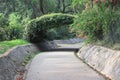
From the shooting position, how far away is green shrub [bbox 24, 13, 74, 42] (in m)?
32.8

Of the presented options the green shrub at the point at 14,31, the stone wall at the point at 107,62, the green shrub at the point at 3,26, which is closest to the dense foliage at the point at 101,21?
the stone wall at the point at 107,62

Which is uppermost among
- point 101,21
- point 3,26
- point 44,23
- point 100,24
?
point 101,21

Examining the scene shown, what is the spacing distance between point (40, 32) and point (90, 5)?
15.4 meters

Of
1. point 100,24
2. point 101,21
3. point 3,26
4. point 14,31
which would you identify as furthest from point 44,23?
point 101,21

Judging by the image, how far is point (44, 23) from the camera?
33.3 m

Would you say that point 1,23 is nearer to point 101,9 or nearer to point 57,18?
point 57,18

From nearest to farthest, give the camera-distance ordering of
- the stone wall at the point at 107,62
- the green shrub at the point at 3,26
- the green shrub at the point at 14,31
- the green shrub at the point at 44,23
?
the stone wall at the point at 107,62 < the green shrub at the point at 3,26 < the green shrub at the point at 44,23 < the green shrub at the point at 14,31

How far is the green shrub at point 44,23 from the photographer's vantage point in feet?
108

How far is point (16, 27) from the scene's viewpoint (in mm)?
35438

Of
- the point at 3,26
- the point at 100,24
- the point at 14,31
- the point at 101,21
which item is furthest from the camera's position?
the point at 14,31

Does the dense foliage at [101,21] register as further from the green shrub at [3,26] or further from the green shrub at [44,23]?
the green shrub at [3,26]

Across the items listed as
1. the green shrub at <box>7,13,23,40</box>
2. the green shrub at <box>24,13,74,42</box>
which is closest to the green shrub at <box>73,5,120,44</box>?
the green shrub at <box>24,13,74,42</box>

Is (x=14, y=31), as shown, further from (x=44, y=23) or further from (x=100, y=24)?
(x=100, y=24)

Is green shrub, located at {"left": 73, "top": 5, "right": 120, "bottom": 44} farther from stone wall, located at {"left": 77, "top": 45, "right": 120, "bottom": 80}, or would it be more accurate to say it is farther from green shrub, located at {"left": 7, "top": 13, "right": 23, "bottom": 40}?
green shrub, located at {"left": 7, "top": 13, "right": 23, "bottom": 40}
